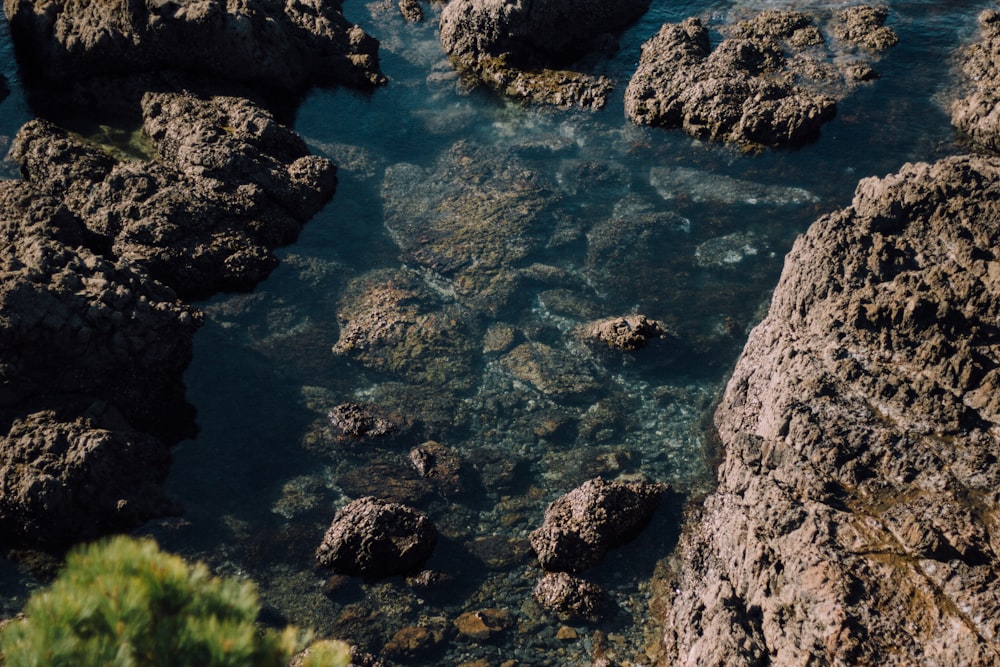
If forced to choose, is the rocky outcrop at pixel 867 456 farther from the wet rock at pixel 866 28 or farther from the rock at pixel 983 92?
the wet rock at pixel 866 28

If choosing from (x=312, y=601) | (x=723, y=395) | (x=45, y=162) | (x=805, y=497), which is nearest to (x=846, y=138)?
(x=723, y=395)

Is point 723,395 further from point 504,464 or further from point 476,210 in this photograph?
point 476,210

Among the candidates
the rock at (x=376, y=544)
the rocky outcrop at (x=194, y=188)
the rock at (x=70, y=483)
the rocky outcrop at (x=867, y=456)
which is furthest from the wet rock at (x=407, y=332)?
the rocky outcrop at (x=867, y=456)

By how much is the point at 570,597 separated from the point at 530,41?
25.2 meters

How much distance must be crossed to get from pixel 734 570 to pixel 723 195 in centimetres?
1528

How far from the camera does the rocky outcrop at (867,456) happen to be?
47.0 ft

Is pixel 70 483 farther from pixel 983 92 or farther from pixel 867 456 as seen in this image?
pixel 983 92

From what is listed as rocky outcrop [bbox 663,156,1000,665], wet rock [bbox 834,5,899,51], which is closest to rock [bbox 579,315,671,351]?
rocky outcrop [bbox 663,156,1000,665]

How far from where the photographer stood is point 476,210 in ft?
94.2

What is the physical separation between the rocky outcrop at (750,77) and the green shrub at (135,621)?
2650cm

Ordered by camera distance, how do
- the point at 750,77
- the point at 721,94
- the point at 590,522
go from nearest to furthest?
1. the point at 590,522
2. the point at 721,94
3. the point at 750,77

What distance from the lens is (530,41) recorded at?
35.4 m

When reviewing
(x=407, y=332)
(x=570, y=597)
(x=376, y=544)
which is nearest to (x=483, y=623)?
(x=570, y=597)

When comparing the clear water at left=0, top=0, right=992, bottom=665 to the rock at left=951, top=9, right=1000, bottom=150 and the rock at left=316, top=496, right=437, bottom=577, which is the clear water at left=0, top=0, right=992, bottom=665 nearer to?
the rock at left=316, top=496, right=437, bottom=577
